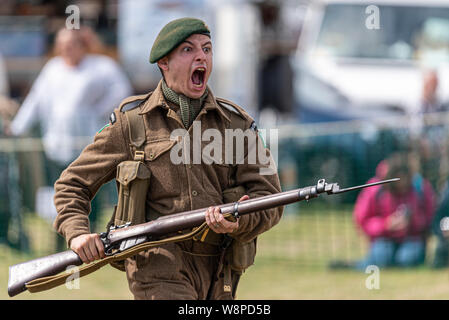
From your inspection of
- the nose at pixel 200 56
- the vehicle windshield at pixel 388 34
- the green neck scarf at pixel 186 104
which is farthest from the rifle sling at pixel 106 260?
the vehicle windshield at pixel 388 34

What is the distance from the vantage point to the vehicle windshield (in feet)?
50.8

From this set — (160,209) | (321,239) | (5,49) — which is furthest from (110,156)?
(5,49)

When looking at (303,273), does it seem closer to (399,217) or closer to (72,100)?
(399,217)

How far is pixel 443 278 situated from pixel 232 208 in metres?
5.18

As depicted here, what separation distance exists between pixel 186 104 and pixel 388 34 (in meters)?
11.5

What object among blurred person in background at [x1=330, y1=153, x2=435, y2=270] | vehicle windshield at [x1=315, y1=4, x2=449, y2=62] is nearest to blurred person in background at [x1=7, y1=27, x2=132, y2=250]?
blurred person in background at [x1=330, y1=153, x2=435, y2=270]

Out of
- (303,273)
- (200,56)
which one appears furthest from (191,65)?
(303,273)

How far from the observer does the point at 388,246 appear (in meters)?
9.75

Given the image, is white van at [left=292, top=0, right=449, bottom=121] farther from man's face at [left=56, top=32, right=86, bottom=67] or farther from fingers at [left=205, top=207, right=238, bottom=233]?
fingers at [left=205, top=207, right=238, bottom=233]

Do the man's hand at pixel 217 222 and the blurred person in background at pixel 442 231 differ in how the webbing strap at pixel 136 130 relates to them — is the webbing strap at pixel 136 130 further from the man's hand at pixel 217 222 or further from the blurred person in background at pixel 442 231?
the blurred person in background at pixel 442 231

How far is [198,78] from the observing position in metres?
4.72

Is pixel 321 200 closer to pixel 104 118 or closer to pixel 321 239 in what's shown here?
pixel 321 239

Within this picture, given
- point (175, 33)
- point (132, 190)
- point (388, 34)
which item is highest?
point (388, 34)

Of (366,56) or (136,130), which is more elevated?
(366,56)
